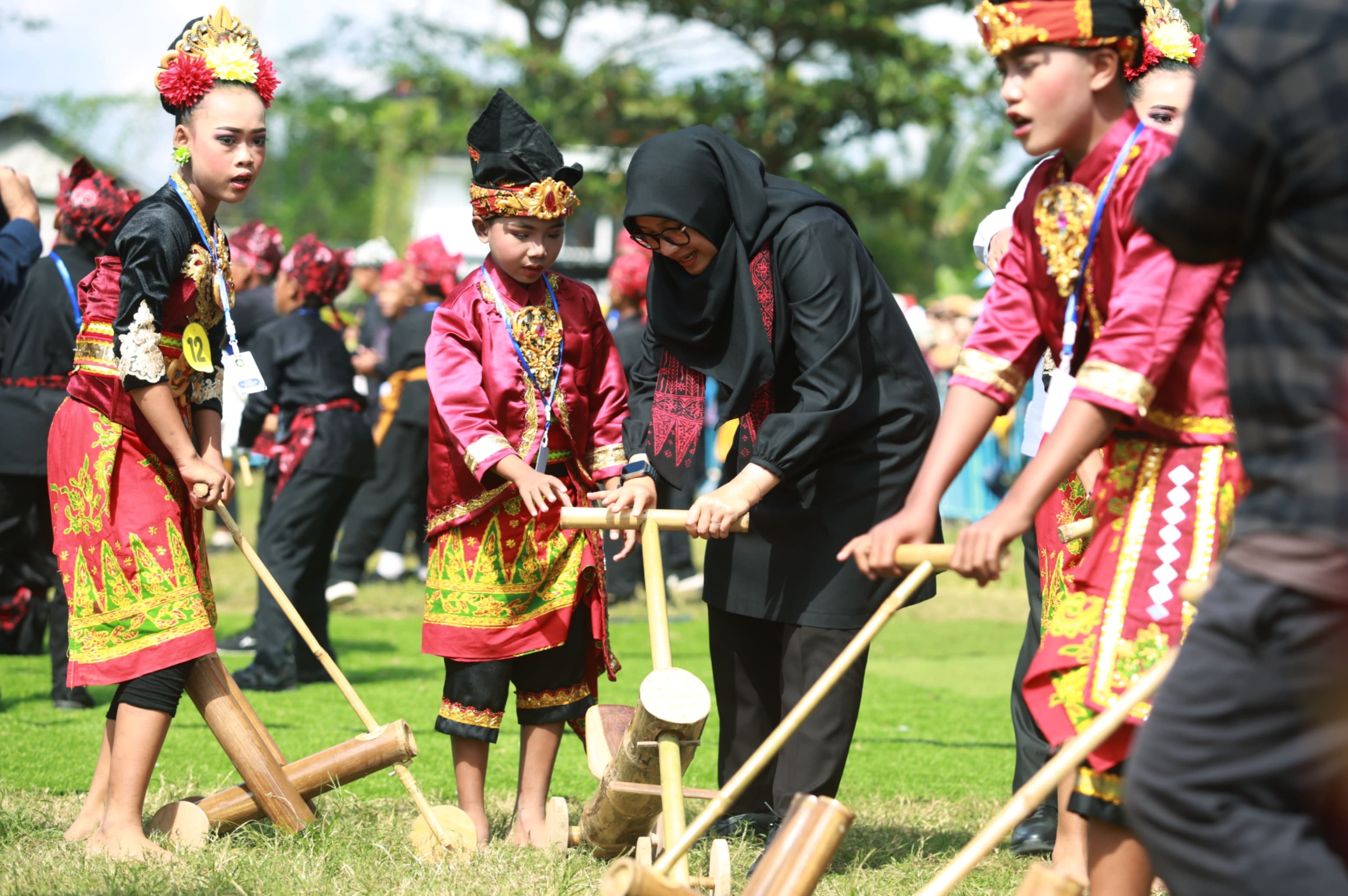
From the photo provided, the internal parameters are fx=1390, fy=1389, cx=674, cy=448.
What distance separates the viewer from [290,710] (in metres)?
6.33

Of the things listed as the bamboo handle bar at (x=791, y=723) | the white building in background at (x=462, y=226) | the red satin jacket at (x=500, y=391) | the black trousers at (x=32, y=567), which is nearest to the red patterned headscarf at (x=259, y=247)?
the black trousers at (x=32, y=567)

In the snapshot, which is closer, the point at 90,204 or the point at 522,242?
the point at 522,242

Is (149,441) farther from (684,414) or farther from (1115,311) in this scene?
(1115,311)

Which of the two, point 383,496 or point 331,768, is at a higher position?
point 331,768

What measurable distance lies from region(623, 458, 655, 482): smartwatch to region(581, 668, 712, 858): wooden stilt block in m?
0.56

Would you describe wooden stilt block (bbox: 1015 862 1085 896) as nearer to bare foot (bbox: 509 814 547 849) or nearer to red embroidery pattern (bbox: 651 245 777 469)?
red embroidery pattern (bbox: 651 245 777 469)

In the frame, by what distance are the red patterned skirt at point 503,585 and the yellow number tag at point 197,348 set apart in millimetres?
830

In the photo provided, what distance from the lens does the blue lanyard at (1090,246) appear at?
8.55 feet

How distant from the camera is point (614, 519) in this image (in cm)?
357

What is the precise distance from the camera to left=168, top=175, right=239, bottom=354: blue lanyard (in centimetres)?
383

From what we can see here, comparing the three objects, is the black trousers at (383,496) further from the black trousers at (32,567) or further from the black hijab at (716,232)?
the black hijab at (716,232)

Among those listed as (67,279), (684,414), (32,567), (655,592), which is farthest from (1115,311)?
(32,567)

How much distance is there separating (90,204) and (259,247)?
2.25 meters

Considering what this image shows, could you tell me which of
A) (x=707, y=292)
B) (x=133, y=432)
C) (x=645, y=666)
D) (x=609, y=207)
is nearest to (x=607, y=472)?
(x=707, y=292)
